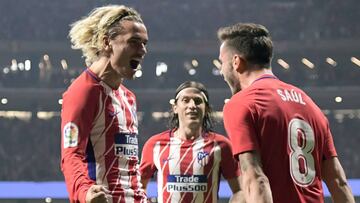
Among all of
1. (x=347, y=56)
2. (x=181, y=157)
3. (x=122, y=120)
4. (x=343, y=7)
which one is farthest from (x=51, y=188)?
(x=343, y=7)

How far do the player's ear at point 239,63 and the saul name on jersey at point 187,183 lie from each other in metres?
1.92

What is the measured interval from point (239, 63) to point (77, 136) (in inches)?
27.2

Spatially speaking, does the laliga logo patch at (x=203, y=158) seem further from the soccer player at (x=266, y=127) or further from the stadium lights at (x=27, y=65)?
the stadium lights at (x=27, y=65)

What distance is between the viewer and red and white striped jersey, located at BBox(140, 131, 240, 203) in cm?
429

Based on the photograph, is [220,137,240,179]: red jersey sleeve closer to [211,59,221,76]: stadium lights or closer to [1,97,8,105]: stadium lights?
[1,97,8,105]: stadium lights

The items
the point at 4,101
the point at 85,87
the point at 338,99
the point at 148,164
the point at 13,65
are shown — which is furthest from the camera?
the point at 13,65

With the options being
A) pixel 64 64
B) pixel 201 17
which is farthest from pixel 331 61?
pixel 64 64

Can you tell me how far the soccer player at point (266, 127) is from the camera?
92.5 inches

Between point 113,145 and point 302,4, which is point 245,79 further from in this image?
point 302,4

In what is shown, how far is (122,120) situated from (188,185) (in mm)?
1659

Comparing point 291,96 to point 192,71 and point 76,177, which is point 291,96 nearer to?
point 76,177

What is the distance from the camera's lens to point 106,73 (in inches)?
108

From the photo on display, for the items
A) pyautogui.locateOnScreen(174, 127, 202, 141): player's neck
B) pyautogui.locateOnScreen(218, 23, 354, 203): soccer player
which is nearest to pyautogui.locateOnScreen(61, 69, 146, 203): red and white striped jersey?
pyautogui.locateOnScreen(218, 23, 354, 203): soccer player

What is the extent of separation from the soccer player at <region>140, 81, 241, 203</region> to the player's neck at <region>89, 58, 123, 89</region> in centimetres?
167
